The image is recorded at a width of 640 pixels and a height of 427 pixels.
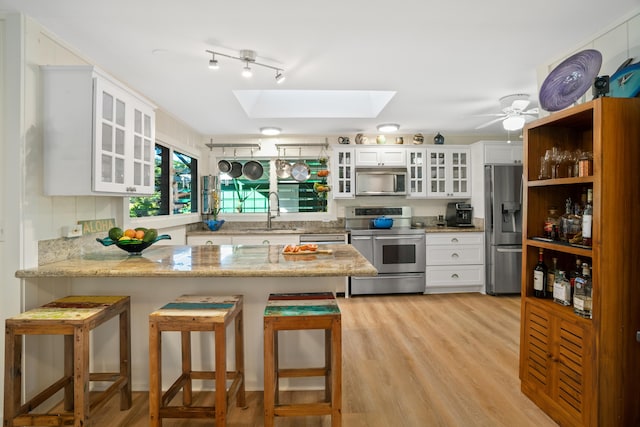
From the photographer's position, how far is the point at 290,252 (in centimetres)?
226

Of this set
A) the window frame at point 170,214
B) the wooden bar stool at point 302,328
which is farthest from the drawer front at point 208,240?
the wooden bar stool at point 302,328

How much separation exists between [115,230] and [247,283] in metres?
0.99

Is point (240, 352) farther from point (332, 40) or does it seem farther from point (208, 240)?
point (208, 240)

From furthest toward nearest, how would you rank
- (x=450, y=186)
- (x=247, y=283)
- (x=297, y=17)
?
(x=450, y=186) < (x=247, y=283) < (x=297, y=17)

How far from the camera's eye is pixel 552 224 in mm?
2035

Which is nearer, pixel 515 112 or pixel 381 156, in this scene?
pixel 515 112

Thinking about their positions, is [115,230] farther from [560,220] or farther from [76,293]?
[560,220]

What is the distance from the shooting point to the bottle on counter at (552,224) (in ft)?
6.63

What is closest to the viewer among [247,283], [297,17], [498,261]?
[297,17]

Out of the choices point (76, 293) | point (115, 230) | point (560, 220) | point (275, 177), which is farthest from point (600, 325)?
point (275, 177)

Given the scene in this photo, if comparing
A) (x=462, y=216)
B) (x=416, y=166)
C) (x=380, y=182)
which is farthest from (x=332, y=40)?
(x=462, y=216)

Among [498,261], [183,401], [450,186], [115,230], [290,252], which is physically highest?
[450,186]

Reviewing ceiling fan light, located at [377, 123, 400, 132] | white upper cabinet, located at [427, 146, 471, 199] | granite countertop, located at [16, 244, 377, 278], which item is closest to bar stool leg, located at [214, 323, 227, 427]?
granite countertop, located at [16, 244, 377, 278]

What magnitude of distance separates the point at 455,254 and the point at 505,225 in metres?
0.77
